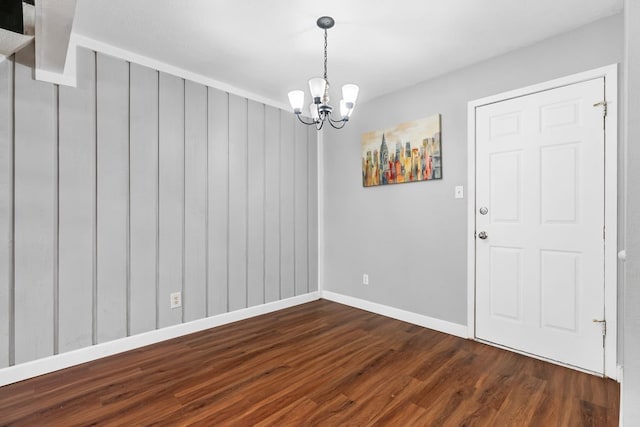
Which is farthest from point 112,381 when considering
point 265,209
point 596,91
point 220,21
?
point 596,91

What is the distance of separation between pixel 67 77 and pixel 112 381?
2.21 m

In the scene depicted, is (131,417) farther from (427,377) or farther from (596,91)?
(596,91)

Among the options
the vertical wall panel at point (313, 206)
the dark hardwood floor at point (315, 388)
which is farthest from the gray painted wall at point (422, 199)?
the dark hardwood floor at point (315, 388)

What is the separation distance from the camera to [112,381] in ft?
7.02

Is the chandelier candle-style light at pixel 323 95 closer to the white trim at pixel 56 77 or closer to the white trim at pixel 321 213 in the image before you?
the white trim at pixel 56 77

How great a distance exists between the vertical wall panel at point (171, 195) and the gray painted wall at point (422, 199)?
1883 mm

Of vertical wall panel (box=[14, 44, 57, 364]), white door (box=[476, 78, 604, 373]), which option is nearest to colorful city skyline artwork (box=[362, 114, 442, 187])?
white door (box=[476, 78, 604, 373])

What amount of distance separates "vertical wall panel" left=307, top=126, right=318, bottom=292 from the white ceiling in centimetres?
119

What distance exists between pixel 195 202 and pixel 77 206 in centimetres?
92

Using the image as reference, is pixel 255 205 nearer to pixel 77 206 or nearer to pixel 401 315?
pixel 77 206

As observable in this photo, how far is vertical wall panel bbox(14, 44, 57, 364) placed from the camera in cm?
217

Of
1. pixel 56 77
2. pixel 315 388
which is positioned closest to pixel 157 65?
pixel 56 77

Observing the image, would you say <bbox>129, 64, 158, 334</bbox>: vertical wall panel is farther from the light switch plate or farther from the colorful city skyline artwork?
the light switch plate

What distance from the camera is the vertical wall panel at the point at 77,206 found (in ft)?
7.66
